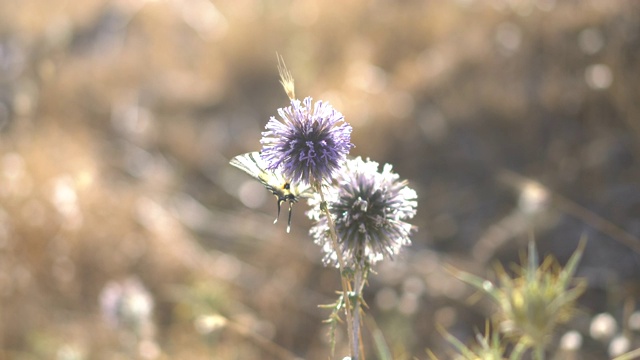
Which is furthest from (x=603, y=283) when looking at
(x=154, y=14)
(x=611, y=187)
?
(x=154, y=14)

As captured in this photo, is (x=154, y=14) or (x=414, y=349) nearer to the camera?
(x=414, y=349)

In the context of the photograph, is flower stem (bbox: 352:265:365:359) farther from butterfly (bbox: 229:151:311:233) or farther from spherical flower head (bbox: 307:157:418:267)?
butterfly (bbox: 229:151:311:233)

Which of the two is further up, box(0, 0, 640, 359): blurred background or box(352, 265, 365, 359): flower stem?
box(0, 0, 640, 359): blurred background

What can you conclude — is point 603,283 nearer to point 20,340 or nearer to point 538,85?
point 538,85

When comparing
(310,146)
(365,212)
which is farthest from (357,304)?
(310,146)

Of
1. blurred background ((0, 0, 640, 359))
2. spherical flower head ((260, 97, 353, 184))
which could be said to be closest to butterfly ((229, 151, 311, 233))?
spherical flower head ((260, 97, 353, 184))

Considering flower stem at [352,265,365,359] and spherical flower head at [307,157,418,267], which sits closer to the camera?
flower stem at [352,265,365,359]

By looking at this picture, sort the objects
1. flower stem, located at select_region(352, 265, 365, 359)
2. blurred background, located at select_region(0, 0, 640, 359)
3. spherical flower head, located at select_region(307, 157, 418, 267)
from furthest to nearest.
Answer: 1. blurred background, located at select_region(0, 0, 640, 359)
2. spherical flower head, located at select_region(307, 157, 418, 267)
3. flower stem, located at select_region(352, 265, 365, 359)
